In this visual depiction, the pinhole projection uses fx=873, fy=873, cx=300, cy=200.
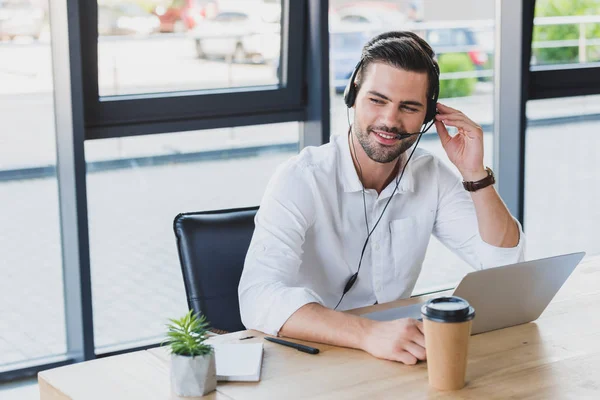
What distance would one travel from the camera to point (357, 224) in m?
2.19

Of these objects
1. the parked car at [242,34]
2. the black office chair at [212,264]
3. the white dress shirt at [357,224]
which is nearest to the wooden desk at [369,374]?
the black office chair at [212,264]

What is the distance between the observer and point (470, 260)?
7.59 ft

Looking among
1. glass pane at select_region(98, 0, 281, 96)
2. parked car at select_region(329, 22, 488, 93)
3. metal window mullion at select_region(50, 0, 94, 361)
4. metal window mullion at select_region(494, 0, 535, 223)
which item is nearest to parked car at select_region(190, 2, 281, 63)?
glass pane at select_region(98, 0, 281, 96)

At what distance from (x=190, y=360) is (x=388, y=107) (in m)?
0.96

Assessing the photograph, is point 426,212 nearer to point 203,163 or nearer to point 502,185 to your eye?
point 203,163

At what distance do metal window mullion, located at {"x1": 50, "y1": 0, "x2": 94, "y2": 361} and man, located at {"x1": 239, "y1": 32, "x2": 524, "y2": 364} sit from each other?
1.02m

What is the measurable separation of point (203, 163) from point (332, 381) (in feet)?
6.54

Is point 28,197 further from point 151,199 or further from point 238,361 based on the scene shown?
point 238,361

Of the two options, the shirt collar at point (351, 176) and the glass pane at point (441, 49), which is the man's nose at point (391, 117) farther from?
the glass pane at point (441, 49)

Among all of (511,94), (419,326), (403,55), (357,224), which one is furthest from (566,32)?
(419,326)

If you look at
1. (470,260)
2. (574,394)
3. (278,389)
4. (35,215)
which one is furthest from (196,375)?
(35,215)

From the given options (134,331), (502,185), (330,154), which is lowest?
(134,331)

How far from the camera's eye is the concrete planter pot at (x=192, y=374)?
4.57ft

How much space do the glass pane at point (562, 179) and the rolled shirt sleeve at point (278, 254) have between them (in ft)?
7.29
